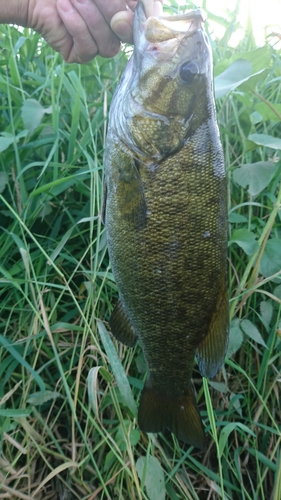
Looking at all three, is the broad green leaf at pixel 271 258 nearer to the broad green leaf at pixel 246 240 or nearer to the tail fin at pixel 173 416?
the broad green leaf at pixel 246 240

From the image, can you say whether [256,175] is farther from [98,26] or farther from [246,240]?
[98,26]

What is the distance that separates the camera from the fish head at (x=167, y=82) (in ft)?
3.26

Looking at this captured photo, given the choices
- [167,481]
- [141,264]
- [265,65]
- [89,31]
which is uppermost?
[89,31]

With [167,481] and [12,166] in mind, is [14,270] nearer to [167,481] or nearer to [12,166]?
[12,166]

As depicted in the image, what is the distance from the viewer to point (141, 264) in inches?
40.8

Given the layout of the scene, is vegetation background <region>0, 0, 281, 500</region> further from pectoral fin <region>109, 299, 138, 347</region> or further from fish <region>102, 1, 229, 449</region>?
fish <region>102, 1, 229, 449</region>

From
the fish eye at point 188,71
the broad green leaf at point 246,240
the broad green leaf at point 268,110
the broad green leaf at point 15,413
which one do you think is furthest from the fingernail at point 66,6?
the broad green leaf at point 15,413

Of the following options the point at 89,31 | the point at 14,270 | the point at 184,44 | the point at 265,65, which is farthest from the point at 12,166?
the point at 265,65

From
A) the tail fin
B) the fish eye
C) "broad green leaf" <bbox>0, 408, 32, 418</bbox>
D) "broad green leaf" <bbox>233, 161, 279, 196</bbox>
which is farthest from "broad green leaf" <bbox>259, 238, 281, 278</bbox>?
"broad green leaf" <bbox>0, 408, 32, 418</bbox>

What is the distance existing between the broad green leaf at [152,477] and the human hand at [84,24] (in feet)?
4.15

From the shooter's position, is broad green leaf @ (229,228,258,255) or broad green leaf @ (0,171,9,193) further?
broad green leaf @ (0,171,9,193)

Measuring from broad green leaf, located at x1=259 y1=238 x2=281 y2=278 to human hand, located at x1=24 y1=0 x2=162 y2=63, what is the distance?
82cm

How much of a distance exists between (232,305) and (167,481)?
629mm

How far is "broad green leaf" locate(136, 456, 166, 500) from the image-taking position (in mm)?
1178
